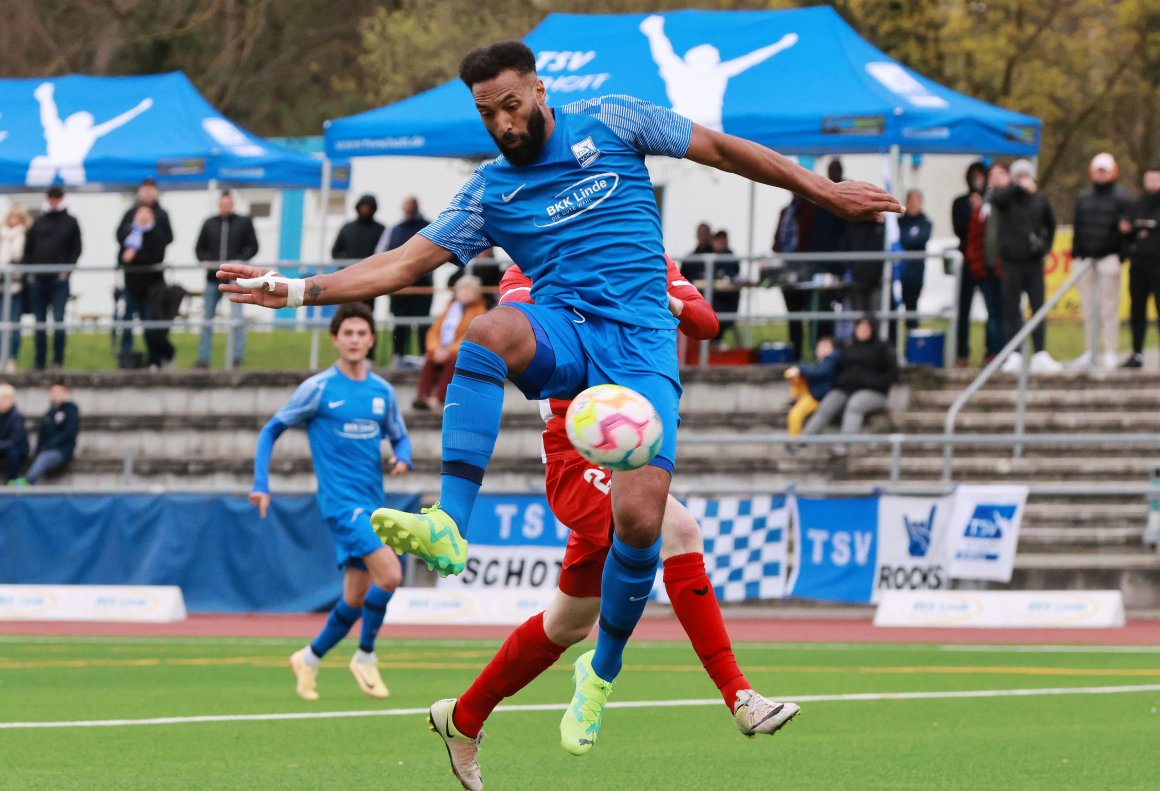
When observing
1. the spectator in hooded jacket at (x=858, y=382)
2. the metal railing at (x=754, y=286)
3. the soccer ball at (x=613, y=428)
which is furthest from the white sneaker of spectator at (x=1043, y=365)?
the soccer ball at (x=613, y=428)

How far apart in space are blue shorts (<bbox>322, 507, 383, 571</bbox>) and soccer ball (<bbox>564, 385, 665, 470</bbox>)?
209 inches

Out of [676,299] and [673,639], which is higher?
[676,299]

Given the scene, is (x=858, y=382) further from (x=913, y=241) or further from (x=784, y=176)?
(x=784, y=176)

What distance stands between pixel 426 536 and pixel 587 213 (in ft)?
4.34

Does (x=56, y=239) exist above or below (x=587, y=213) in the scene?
below

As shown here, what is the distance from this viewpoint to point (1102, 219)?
19.5 metres

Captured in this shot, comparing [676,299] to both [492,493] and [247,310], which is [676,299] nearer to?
[492,493]

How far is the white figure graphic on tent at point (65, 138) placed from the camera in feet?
80.2

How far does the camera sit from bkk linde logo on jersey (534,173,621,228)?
650cm

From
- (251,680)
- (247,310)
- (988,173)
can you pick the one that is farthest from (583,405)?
(247,310)

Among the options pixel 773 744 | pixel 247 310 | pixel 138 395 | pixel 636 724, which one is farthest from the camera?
pixel 247 310

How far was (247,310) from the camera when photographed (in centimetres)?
3259

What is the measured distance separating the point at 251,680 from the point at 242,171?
45.0 ft

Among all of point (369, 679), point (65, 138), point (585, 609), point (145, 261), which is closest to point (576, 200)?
point (585, 609)
